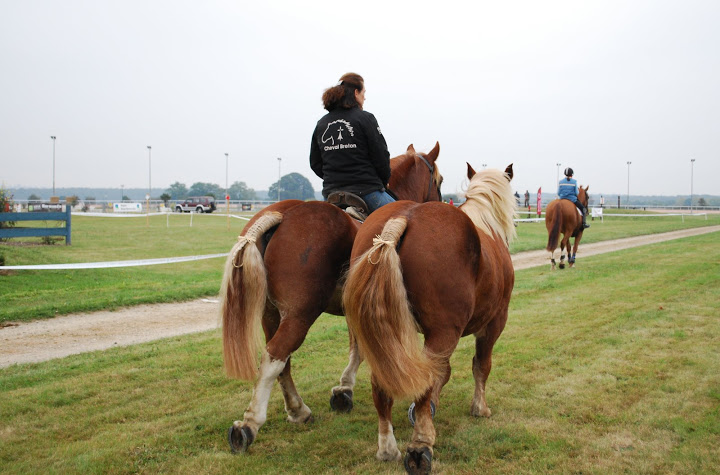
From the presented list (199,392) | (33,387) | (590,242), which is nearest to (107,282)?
(33,387)

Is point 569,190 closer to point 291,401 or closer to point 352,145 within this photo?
point 352,145

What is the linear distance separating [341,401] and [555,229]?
11346 mm

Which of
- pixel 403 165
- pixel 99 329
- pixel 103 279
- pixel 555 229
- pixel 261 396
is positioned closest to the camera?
pixel 261 396

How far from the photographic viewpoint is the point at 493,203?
509cm

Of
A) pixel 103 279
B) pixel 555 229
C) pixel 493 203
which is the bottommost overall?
pixel 103 279

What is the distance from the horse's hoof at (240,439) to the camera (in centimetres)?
397

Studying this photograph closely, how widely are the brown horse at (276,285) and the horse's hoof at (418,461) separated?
1140 millimetres

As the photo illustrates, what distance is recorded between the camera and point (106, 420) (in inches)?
185

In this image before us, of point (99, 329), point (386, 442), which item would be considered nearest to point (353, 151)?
point (386, 442)

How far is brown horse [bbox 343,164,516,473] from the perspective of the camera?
11.4 ft

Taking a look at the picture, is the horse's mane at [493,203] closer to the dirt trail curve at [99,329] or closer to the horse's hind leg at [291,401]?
the horse's hind leg at [291,401]

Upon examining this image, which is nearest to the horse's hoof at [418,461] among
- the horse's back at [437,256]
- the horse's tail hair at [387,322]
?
the horse's tail hair at [387,322]

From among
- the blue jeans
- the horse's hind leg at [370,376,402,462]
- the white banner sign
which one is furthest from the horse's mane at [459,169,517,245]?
the white banner sign

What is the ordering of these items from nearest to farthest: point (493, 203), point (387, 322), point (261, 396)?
point (387, 322) → point (261, 396) → point (493, 203)
